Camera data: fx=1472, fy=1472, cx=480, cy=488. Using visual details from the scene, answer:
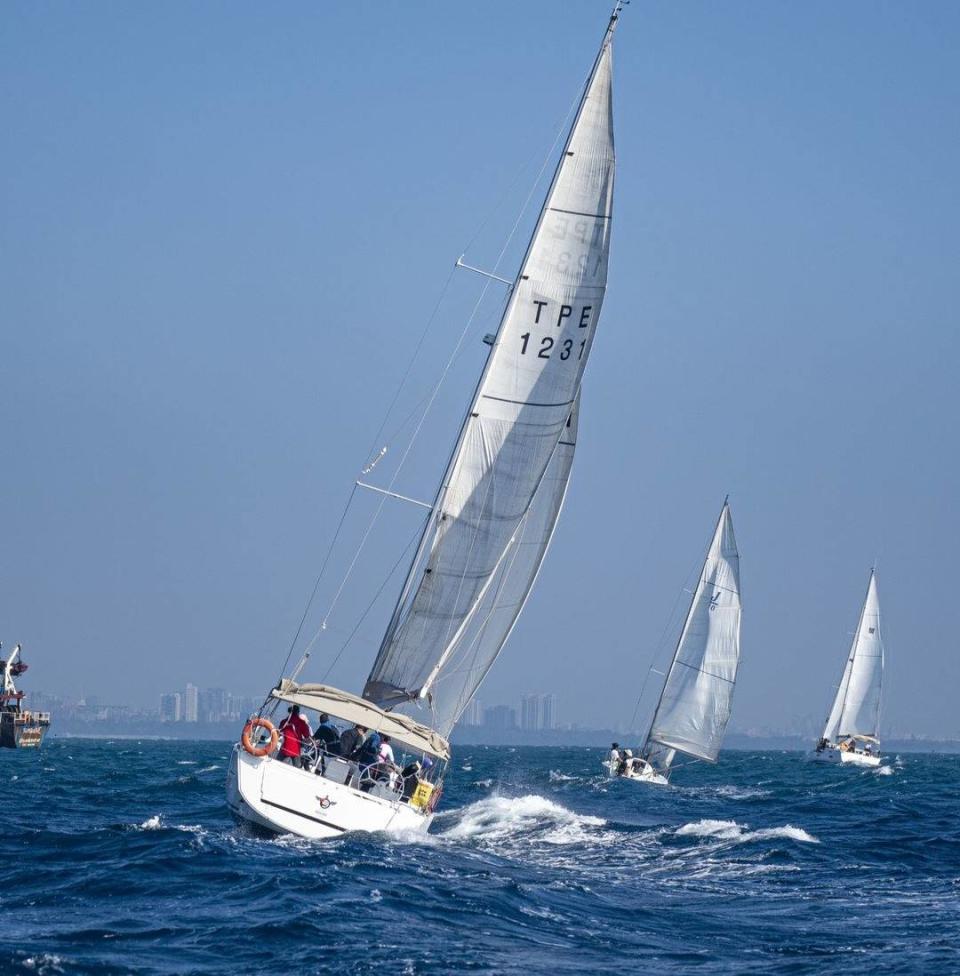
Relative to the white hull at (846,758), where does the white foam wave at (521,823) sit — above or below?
above

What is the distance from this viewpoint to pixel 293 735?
23672mm

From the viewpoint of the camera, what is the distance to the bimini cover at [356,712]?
24297 mm

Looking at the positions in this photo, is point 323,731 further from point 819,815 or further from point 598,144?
point 819,815

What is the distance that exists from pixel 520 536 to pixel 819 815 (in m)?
13.6

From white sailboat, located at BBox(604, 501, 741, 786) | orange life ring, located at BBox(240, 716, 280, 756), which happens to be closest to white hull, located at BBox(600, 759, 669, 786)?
white sailboat, located at BBox(604, 501, 741, 786)

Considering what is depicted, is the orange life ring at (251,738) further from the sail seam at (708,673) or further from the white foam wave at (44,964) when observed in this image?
the sail seam at (708,673)

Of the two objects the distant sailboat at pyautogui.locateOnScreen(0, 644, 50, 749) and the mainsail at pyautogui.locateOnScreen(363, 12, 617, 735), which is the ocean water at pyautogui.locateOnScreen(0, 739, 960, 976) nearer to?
the mainsail at pyautogui.locateOnScreen(363, 12, 617, 735)

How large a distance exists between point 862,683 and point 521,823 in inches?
2452

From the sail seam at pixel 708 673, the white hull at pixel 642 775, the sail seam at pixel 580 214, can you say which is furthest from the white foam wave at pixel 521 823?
the sail seam at pixel 708 673

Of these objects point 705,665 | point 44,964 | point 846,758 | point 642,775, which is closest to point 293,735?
point 44,964

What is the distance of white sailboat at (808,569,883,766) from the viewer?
290 feet

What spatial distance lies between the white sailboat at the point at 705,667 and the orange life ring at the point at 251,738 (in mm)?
40432

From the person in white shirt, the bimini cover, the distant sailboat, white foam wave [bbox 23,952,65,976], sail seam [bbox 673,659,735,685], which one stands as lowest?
the distant sailboat

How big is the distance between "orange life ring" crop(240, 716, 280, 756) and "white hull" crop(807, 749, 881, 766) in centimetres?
7098
